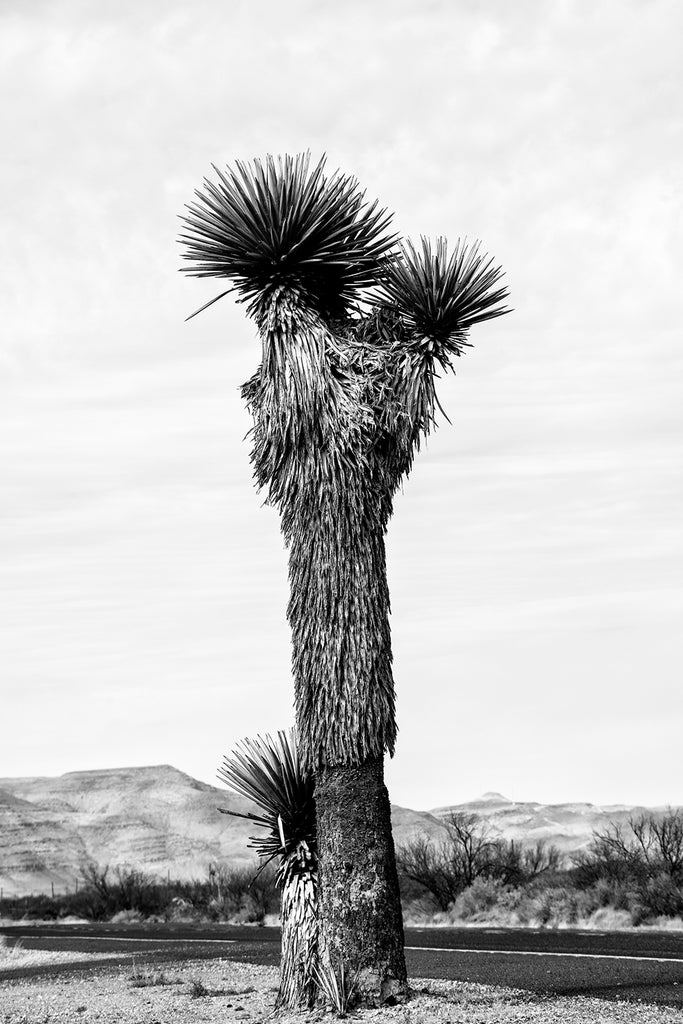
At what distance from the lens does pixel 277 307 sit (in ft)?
38.0

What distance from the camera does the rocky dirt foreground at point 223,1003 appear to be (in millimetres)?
10398

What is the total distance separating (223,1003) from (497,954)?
5.62 m

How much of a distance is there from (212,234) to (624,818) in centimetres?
9059

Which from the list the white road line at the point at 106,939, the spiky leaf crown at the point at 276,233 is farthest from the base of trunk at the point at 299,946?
the white road line at the point at 106,939

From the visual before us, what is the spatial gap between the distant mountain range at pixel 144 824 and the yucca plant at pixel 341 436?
61354 millimetres

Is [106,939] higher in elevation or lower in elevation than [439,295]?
lower

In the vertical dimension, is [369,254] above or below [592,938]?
above

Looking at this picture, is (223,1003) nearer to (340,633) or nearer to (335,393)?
(340,633)

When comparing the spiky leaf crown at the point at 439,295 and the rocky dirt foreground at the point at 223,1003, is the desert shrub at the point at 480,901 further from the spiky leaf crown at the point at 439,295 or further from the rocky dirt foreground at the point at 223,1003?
the spiky leaf crown at the point at 439,295

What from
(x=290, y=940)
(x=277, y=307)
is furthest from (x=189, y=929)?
(x=277, y=307)

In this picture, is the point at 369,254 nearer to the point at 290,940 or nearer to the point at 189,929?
the point at 290,940

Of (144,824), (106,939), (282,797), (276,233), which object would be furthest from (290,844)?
(144,824)

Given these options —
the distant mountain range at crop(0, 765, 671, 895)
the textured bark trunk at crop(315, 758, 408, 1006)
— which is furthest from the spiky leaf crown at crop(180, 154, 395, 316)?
the distant mountain range at crop(0, 765, 671, 895)

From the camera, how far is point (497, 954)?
1738cm
